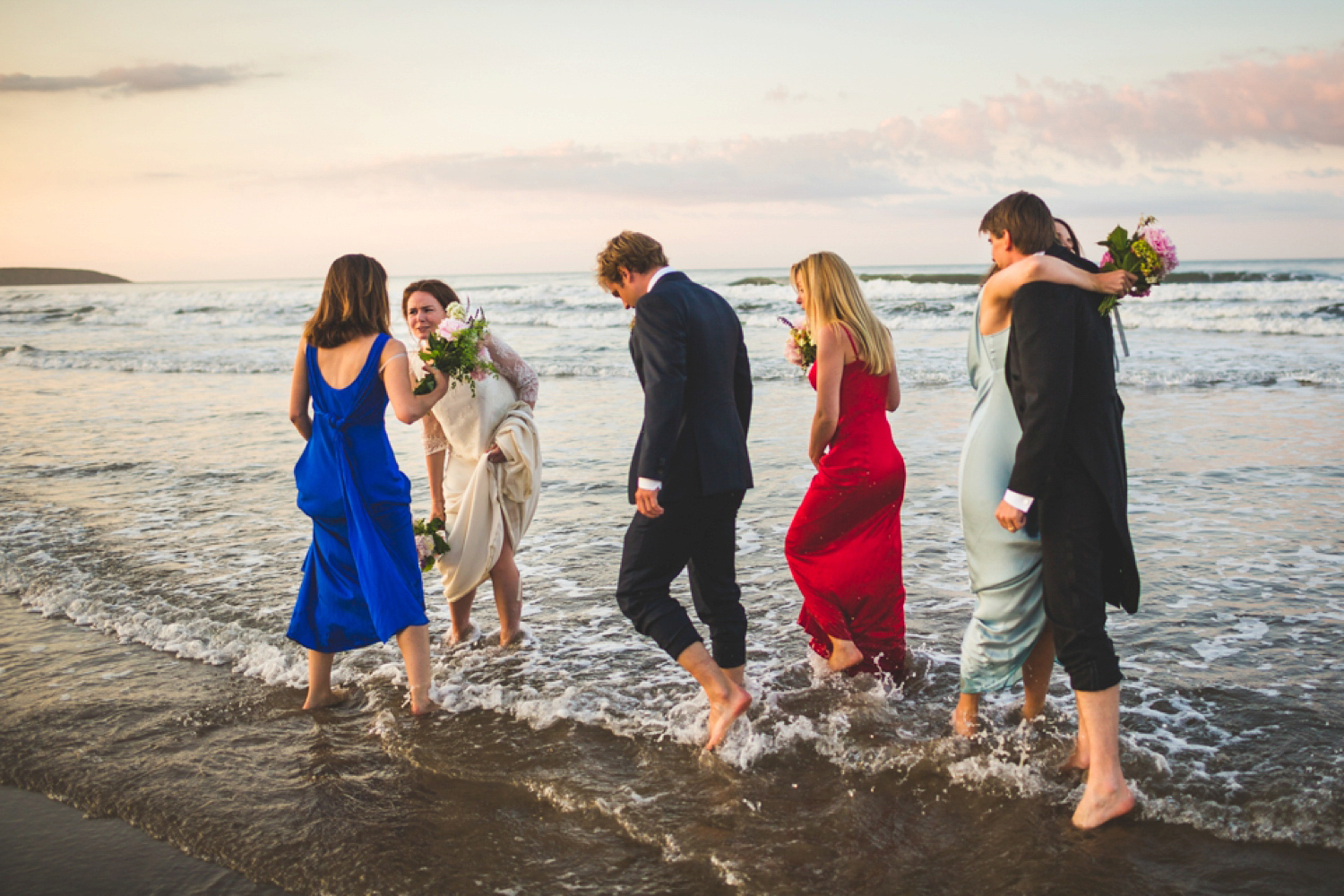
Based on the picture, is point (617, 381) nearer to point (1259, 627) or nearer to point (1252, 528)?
point (1252, 528)

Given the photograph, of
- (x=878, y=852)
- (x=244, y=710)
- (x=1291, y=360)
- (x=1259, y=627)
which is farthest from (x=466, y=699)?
(x=1291, y=360)

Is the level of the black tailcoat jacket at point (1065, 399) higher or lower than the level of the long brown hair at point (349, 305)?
lower

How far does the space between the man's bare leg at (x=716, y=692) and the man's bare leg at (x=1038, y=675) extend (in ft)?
3.78

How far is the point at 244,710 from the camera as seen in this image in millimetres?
4281

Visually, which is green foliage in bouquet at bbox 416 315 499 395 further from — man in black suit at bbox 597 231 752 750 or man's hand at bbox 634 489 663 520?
man's hand at bbox 634 489 663 520

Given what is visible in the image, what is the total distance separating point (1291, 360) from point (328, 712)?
17409 mm

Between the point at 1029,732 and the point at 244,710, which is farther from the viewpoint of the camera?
the point at 244,710

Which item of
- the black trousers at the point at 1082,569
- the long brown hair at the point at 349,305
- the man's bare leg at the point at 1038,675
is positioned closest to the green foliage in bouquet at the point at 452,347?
the long brown hair at the point at 349,305

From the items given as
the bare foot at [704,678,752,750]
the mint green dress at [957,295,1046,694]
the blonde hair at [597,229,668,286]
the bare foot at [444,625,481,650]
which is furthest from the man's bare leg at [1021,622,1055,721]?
the bare foot at [444,625,481,650]

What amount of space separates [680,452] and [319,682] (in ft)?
6.89

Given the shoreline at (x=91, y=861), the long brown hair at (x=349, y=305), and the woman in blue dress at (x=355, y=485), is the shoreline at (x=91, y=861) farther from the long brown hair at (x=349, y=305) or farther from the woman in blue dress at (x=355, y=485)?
the long brown hair at (x=349, y=305)

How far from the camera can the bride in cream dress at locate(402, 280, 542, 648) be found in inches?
191

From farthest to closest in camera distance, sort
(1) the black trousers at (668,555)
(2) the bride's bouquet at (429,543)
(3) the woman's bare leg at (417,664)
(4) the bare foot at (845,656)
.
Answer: (2) the bride's bouquet at (429,543), (4) the bare foot at (845,656), (3) the woman's bare leg at (417,664), (1) the black trousers at (668,555)

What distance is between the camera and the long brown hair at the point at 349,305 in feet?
12.9
